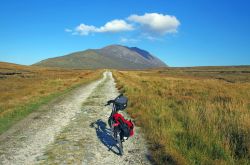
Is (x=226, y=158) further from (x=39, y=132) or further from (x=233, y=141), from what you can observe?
(x=39, y=132)

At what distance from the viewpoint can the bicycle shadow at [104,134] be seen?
29.5 ft

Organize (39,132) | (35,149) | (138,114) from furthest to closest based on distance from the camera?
(138,114)
(39,132)
(35,149)

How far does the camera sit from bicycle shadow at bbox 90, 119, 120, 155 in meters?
8.99

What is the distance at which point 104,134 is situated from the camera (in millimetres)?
10594

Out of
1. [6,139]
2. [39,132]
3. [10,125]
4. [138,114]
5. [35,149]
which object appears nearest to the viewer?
[35,149]

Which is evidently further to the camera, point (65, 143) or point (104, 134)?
point (104, 134)

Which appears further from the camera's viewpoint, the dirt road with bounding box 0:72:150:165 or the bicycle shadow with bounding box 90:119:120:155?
the bicycle shadow with bounding box 90:119:120:155

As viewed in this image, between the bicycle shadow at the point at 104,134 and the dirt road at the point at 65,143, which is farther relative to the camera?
the bicycle shadow at the point at 104,134

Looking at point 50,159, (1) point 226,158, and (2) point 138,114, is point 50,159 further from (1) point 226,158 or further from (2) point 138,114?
(2) point 138,114

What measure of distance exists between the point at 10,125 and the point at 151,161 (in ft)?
23.9

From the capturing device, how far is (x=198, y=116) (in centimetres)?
1210

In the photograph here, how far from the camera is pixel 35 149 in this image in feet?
27.4

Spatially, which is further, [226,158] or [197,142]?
[197,142]

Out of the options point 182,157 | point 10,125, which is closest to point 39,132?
point 10,125
